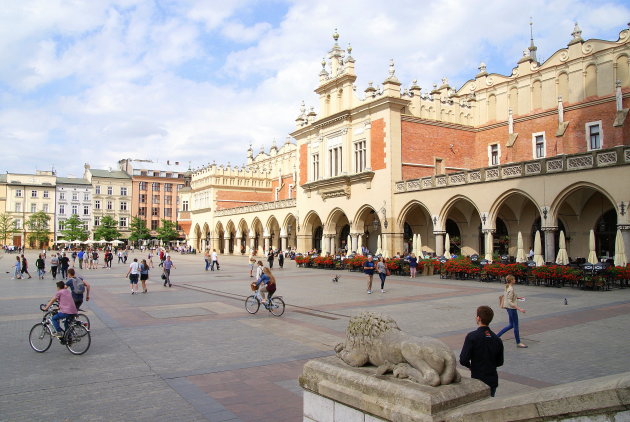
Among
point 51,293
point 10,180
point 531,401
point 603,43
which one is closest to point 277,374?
point 531,401

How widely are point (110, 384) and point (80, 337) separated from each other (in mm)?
2495

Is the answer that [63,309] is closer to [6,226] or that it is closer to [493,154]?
[493,154]

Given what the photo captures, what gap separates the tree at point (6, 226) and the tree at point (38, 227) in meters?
2.76

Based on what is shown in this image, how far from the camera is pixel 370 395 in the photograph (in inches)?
158

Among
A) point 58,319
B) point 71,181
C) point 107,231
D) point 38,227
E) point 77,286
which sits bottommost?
point 58,319

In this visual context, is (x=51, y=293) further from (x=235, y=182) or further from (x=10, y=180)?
(x=10, y=180)

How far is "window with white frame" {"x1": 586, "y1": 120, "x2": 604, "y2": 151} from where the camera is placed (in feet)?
98.8

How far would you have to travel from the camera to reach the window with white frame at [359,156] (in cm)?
3669

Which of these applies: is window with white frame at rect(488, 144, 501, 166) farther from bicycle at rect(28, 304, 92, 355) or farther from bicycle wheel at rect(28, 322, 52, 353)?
bicycle wheel at rect(28, 322, 52, 353)

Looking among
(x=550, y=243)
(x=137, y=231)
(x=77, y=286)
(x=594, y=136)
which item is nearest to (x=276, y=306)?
(x=77, y=286)

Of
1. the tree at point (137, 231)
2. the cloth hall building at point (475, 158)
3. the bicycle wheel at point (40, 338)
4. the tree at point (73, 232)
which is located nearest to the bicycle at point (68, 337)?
the bicycle wheel at point (40, 338)

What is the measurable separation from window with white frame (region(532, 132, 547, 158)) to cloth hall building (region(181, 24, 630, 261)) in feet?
0.58

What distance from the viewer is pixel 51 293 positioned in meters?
20.0

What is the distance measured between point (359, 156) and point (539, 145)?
12670 mm
